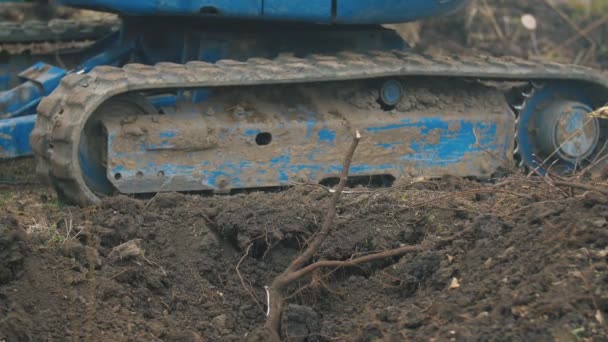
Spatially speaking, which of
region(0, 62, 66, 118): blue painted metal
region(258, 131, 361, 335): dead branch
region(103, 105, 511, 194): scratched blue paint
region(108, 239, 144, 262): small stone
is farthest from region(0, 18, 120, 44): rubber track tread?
region(258, 131, 361, 335): dead branch

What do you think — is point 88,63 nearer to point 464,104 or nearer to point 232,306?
point 464,104

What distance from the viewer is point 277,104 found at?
7.67 meters

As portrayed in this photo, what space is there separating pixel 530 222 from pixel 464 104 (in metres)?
3.38

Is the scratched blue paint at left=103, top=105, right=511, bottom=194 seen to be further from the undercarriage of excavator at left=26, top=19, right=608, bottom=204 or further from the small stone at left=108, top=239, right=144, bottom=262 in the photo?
the small stone at left=108, top=239, right=144, bottom=262

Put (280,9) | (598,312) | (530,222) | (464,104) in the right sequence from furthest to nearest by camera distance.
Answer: (464,104) < (280,9) < (530,222) < (598,312)

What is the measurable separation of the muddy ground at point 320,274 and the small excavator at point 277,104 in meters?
0.72

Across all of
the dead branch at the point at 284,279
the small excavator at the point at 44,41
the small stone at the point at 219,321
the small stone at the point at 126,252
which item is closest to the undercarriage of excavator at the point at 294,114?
the small excavator at the point at 44,41

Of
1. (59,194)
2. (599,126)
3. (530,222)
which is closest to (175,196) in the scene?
(59,194)

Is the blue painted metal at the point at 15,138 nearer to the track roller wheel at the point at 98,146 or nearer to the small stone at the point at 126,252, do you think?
the track roller wheel at the point at 98,146

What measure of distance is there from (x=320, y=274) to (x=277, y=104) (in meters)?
2.61

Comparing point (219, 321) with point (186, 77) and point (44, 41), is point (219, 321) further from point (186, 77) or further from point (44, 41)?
point (44, 41)

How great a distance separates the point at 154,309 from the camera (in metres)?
5.11

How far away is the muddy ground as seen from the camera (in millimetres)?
4344

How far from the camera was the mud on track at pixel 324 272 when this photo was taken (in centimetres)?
434
